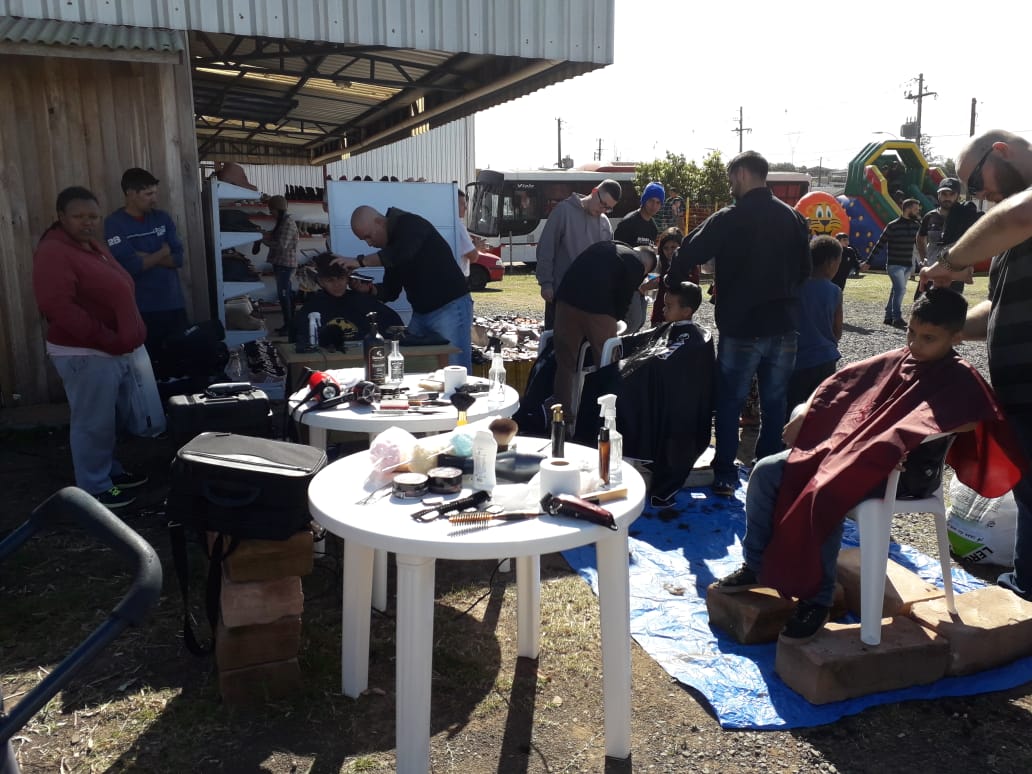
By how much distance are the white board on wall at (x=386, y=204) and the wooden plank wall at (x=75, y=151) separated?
1.76 m

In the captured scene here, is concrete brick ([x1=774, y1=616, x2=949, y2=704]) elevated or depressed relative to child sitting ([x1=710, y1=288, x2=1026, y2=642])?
depressed

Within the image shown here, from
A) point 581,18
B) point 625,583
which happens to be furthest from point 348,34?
point 625,583

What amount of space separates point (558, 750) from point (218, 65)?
7.69 m

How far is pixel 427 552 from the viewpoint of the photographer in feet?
6.45

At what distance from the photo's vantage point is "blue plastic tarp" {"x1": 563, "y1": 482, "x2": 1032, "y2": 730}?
2.54 m

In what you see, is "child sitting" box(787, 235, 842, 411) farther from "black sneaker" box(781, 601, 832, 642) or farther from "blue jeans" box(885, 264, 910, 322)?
"blue jeans" box(885, 264, 910, 322)

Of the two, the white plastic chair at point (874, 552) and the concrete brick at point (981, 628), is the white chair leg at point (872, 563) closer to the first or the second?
the white plastic chair at point (874, 552)

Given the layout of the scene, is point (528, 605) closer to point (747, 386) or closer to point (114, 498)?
point (747, 386)

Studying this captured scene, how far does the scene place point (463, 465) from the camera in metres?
Answer: 2.46

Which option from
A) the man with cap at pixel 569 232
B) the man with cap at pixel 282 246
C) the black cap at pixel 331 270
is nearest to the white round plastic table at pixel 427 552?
the black cap at pixel 331 270

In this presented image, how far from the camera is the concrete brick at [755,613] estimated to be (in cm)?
291

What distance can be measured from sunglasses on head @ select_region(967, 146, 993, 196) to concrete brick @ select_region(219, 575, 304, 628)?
9.38 ft

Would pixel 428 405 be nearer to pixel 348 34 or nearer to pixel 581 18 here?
pixel 348 34

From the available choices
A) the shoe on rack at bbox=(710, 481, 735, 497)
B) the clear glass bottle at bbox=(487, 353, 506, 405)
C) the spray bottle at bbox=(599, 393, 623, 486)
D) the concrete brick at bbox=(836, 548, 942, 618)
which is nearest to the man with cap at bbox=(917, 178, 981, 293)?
the shoe on rack at bbox=(710, 481, 735, 497)
